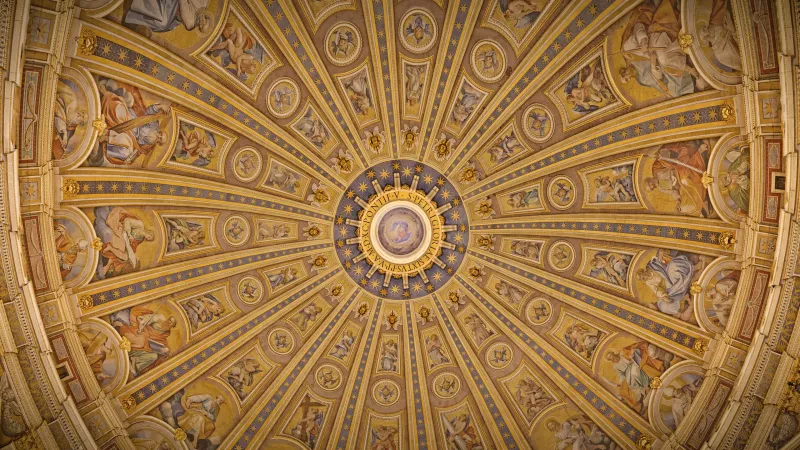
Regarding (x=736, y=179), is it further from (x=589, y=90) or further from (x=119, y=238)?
(x=119, y=238)

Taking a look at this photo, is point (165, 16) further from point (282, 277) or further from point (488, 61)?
point (282, 277)

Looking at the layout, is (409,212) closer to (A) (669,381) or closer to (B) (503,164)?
(B) (503,164)

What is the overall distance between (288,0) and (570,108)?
361 inches

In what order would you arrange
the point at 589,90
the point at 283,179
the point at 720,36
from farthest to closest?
the point at 283,179 → the point at 589,90 → the point at 720,36

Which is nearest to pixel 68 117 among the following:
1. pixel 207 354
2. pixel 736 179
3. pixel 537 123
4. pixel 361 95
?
pixel 207 354

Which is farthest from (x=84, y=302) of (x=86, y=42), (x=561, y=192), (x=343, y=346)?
(x=561, y=192)

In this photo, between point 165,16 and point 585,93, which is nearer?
point 165,16

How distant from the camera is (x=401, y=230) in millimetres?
23984

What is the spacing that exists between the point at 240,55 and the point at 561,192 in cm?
1129

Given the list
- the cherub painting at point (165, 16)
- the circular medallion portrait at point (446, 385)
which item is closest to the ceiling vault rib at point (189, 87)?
the cherub painting at point (165, 16)

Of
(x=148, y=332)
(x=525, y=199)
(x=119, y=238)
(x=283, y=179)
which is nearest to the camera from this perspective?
(x=119, y=238)

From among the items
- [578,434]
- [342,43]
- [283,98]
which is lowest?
[578,434]

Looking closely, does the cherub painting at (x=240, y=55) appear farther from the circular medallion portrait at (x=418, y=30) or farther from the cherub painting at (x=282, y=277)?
the cherub painting at (x=282, y=277)

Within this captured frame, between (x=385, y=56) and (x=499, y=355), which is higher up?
(x=385, y=56)
